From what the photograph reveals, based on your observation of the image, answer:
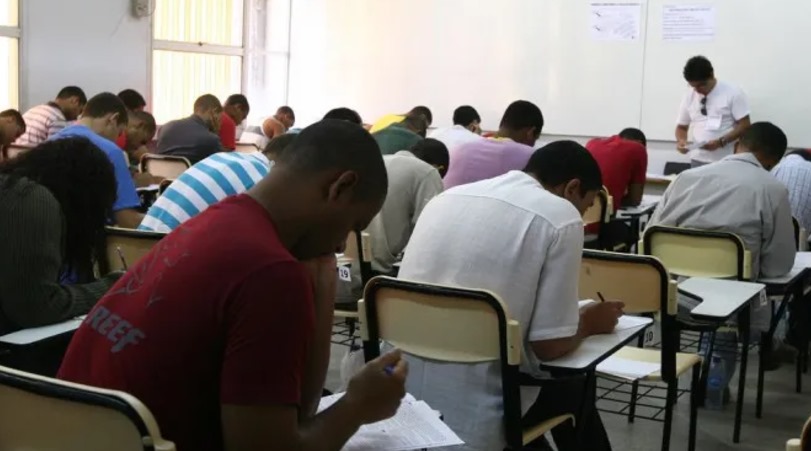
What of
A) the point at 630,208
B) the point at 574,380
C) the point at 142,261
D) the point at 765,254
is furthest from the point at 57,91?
the point at 142,261

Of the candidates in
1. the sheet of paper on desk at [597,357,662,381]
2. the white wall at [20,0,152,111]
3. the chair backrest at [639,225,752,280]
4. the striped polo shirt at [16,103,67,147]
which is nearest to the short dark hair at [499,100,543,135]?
the chair backrest at [639,225,752,280]

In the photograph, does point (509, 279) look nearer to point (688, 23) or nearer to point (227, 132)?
point (227, 132)

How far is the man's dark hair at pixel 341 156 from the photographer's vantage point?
1544 mm

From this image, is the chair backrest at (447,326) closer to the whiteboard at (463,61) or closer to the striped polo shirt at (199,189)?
the striped polo shirt at (199,189)

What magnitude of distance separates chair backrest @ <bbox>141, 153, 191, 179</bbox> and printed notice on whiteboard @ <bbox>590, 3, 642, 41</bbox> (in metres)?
4.21

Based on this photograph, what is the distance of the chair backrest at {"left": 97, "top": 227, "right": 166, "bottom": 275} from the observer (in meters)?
3.25

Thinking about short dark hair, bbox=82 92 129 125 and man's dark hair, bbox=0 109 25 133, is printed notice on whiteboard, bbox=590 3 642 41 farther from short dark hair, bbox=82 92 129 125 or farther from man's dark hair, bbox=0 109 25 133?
short dark hair, bbox=82 92 129 125

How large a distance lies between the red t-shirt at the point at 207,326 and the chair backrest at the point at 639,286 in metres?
1.90

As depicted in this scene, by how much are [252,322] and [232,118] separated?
837cm

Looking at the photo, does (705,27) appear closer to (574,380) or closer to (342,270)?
(342,270)

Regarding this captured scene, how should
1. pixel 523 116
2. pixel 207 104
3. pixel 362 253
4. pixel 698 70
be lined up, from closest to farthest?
1. pixel 362 253
2. pixel 523 116
3. pixel 698 70
4. pixel 207 104

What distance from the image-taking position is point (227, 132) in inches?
359

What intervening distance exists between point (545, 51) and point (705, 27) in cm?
154

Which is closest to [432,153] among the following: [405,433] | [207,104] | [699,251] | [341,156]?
[699,251]
